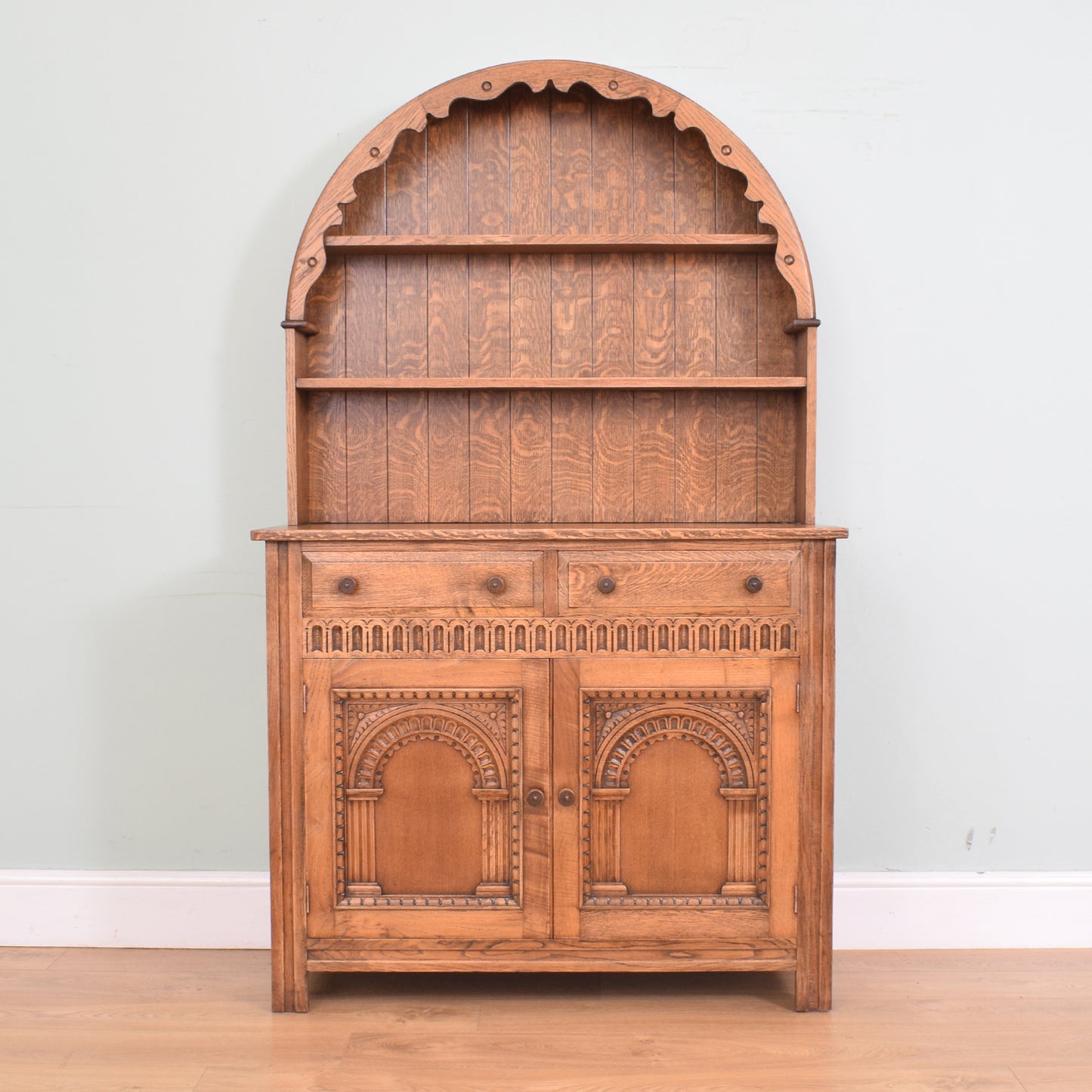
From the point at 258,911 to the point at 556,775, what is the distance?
38.1 inches

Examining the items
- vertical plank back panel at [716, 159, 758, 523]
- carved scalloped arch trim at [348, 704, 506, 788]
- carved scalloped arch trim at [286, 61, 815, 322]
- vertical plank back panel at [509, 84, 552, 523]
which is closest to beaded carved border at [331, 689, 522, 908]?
carved scalloped arch trim at [348, 704, 506, 788]

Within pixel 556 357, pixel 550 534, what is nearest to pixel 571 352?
pixel 556 357

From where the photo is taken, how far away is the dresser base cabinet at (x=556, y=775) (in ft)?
6.89

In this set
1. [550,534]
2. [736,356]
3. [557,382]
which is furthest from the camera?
[736,356]

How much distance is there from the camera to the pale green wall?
8.13ft

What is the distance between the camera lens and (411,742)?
2.13 metres

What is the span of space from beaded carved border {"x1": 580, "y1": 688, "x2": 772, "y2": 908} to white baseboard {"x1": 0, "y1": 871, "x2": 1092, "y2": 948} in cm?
57

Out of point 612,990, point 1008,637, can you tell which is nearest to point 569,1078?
point 612,990

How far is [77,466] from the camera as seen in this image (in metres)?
2.53

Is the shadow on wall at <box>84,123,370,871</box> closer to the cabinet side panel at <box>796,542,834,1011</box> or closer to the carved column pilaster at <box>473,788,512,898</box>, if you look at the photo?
the carved column pilaster at <box>473,788,512,898</box>

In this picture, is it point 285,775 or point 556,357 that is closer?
point 285,775

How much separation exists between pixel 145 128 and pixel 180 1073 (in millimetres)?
2172

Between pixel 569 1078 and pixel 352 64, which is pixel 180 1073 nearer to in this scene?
pixel 569 1078

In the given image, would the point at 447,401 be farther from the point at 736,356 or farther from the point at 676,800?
the point at 676,800
